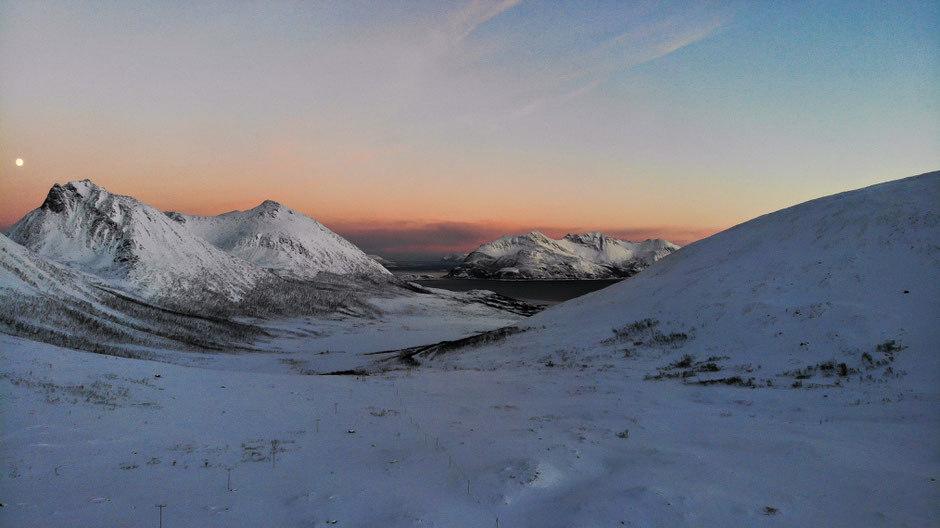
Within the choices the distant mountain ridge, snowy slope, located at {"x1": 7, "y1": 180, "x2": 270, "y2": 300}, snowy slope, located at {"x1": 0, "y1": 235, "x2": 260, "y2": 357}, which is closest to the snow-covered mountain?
snowy slope, located at {"x1": 0, "y1": 235, "x2": 260, "y2": 357}

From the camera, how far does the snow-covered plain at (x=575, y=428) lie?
7.22 m

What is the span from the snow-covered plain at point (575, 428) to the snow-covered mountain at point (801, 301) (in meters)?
0.18

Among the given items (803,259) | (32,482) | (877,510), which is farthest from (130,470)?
(803,259)

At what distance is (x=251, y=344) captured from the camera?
7212 cm

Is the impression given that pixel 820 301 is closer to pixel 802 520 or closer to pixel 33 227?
pixel 802 520

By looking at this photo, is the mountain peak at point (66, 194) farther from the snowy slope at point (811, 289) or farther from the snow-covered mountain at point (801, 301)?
the snowy slope at point (811, 289)

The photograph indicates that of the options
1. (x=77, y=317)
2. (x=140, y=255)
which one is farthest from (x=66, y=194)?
(x=77, y=317)

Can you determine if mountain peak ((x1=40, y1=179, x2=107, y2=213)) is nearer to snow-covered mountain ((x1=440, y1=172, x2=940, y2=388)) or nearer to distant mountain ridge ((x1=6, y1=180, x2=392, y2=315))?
distant mountain ridge ((x1=6, y1=180, x2=392, y2=315))

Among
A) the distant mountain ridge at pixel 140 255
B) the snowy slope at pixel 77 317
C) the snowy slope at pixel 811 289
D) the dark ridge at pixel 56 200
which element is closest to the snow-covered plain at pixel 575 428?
the snowy slope at pixel 811 289

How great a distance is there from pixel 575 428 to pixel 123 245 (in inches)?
5303

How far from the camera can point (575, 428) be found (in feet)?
40.7

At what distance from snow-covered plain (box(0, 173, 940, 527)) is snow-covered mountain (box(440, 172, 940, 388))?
18 centimetres

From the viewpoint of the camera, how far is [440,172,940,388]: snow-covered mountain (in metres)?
18.8

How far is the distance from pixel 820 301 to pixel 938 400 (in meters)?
14.0
